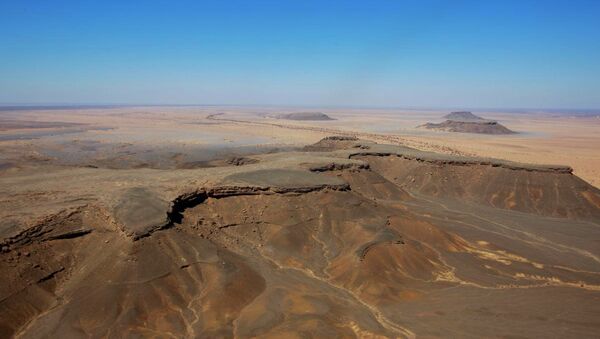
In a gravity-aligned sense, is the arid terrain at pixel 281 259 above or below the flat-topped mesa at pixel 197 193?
below

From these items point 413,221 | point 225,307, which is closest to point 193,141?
point 413,221

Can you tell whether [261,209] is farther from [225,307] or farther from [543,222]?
[543,222]

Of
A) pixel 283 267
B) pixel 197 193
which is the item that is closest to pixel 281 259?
pixel 283 267

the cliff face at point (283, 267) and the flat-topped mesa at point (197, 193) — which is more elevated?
the flat-topped mesa at point (197, 193)

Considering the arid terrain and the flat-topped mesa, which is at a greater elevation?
the flat-topped mesa

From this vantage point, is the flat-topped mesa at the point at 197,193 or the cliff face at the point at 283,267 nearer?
the cliff face at the point at 283,267

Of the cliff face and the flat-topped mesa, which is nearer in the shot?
the cliff face

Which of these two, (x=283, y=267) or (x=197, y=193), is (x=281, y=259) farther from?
(x=197, y=193)

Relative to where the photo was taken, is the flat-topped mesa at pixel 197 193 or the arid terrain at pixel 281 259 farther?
the flat-topped mesa at pixel 197 193
